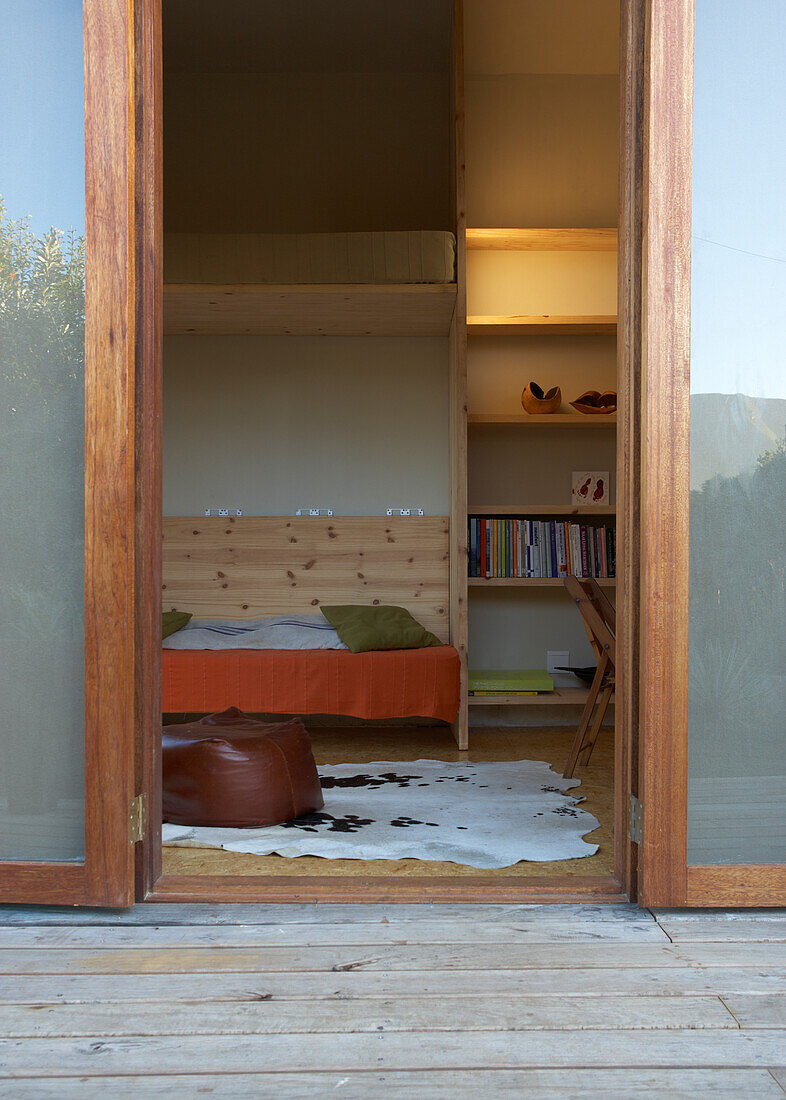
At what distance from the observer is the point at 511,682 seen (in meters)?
4.70

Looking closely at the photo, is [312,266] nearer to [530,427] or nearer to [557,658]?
[530,427]

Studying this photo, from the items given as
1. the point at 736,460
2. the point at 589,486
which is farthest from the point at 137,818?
the point at 589,486

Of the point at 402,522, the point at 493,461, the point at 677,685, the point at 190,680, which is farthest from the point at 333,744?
the point at 677,685

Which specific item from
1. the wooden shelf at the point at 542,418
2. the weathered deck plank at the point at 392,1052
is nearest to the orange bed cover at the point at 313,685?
the wooden shelf at the point at 542,418

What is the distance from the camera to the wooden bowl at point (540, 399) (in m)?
4.78

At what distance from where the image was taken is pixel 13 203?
79.0 inches

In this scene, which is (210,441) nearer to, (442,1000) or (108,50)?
(108,50)

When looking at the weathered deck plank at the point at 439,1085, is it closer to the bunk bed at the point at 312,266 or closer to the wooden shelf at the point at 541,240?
the bunk bed at the point at 312,266

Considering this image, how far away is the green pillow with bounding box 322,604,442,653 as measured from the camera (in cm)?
456

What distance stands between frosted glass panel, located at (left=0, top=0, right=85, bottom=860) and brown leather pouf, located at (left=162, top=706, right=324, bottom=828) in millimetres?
822

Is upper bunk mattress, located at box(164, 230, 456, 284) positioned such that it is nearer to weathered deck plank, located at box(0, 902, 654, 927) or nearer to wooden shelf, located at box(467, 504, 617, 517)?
wooden shelf, located at box(467, 504, 617, 517)

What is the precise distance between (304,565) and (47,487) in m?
3.18

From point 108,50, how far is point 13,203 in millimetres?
382

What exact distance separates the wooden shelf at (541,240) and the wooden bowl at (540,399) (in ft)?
2.47
